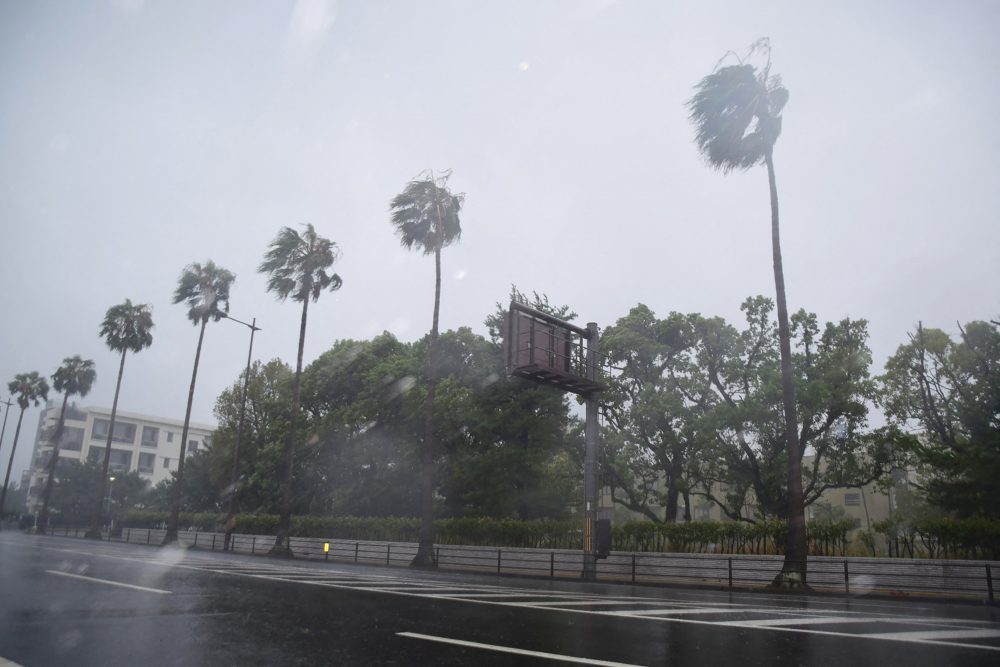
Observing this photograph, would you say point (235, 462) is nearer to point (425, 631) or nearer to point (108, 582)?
point (108, 582)

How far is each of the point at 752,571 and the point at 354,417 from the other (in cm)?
2616

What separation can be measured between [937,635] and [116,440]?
356ft

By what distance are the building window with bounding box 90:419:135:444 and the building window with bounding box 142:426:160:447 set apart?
168 centimetres

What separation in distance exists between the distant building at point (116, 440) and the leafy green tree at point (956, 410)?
8679 cm

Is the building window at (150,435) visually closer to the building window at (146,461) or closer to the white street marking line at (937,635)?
the building window at (146,461)

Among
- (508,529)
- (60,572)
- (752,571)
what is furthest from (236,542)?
(752,571)

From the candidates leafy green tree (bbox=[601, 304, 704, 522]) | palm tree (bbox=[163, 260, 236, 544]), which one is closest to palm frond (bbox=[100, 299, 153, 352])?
palm tree (bbox=[163, 260, 236, 544])

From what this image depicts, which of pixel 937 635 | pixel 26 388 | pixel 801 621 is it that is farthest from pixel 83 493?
pixel 937 635

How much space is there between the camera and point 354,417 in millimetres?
40000

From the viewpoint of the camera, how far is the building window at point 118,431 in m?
95.1

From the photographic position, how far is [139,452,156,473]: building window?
3822 inches

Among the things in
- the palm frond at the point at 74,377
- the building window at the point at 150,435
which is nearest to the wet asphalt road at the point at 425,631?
the palm frond at the point at 74,377

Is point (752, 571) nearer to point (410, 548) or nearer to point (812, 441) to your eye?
point (812, 441)

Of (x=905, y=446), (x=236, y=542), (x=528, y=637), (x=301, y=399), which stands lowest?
(x=236, y=542)
